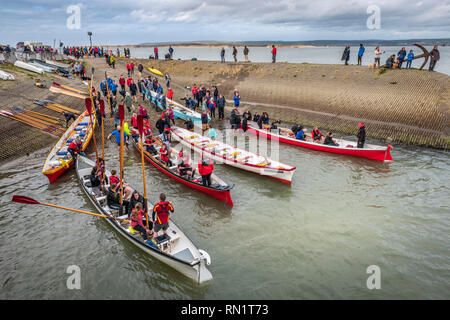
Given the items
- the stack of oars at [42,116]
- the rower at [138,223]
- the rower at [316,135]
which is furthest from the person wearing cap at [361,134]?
the stack of oars at [42,116]

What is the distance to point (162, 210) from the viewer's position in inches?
330

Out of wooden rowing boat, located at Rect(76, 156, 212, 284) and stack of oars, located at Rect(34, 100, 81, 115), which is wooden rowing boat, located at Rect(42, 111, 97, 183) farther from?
wooden rowing boat, located at Rect(76, 156, 212, 284)

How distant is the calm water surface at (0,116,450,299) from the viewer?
7551 millimetres

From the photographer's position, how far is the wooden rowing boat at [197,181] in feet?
37.3

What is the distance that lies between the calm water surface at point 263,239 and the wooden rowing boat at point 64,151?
0.62 m

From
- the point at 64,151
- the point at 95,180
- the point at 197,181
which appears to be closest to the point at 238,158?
the point at 197,181

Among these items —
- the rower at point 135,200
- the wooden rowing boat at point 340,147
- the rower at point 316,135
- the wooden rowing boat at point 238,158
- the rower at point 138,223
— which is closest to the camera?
the rower at point 138,223

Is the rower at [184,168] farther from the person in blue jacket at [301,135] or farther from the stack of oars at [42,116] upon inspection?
the stack of oars at [42,116]

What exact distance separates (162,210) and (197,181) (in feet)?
12.9

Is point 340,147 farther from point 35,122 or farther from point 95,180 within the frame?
point 35,122

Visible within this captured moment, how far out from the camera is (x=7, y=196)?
472 inches
